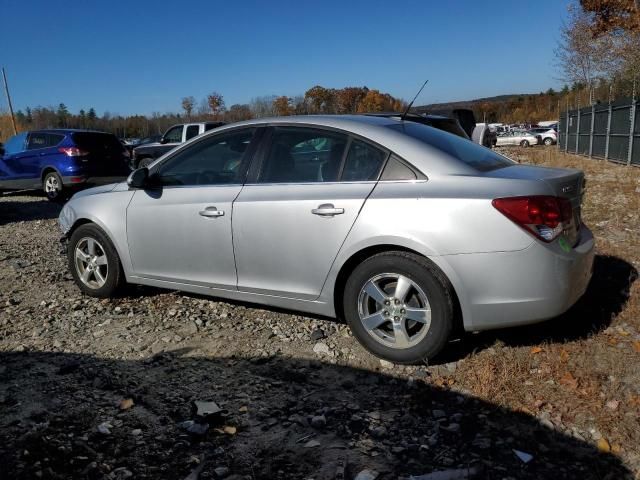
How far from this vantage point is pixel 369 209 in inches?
137

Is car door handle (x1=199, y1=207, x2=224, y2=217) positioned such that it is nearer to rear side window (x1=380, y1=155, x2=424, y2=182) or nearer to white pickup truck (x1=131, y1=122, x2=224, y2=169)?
rear side window (x1=380, y1=155, x2=424, y2=182)

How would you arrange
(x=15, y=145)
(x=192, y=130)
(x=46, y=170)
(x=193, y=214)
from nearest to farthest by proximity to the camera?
1. (x=193, y=214)
2. (x=46, y=170)
3. (x=15, y=145)
4. (x=192, y=130)

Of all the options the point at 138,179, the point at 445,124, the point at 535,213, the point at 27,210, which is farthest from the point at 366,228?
the point at 27,210

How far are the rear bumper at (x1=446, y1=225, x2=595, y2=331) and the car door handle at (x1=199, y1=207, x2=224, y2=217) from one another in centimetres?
175

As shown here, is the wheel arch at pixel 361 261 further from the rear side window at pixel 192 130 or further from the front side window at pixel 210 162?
the rear side window at pixel 192 130

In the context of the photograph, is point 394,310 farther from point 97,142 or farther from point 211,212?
point 97,142

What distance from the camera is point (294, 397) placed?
3.21 metres

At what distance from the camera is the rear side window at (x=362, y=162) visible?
143 inches

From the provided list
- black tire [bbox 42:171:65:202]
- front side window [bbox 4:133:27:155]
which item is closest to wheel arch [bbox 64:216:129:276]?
black tire [bbox 42:171:65:202]

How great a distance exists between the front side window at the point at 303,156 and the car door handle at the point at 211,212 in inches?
15.3

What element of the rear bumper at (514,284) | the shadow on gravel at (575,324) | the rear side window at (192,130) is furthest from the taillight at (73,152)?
the rear bumper at (514,284)

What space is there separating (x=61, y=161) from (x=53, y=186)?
649 mm

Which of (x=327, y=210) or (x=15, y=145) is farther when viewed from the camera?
(x=15, y=145)

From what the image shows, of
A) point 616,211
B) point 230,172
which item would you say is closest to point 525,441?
point 230,172
